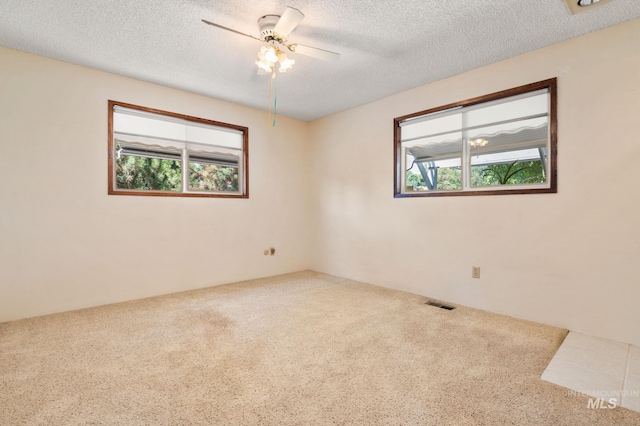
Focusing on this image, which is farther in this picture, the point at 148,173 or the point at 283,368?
the point at 148,173

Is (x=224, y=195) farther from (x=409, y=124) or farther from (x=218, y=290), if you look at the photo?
(x=409, y=124)

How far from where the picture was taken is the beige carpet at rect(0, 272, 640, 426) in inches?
60.4

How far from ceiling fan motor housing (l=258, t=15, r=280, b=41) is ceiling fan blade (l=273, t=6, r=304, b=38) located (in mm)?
122

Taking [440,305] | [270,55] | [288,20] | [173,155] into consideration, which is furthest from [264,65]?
[440,305]

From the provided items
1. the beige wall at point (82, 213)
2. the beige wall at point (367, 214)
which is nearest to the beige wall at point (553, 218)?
the beige wall at point (367, 214)

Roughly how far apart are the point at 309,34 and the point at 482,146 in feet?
6.78

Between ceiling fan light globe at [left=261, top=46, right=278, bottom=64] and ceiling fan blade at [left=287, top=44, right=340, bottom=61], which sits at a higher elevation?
ceiling fan blade at [left=287, top=44, right=340, bottom=61]

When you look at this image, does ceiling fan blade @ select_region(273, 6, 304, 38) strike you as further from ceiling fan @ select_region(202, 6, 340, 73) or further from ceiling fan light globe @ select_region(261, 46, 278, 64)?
ceiling fan light globe @ select_region(261, 46, 278, 64)

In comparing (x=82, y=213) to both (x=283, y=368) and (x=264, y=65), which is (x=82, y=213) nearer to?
(x=264, y=65)

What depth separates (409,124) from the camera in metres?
3.77

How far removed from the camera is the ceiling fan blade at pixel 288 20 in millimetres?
1939

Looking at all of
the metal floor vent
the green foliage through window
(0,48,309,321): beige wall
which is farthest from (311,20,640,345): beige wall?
the green foliage through window

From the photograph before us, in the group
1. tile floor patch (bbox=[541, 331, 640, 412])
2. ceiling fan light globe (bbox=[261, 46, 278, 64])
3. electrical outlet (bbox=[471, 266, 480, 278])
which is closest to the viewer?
tile floor patch (bbox=[541, 331, 640, 412])

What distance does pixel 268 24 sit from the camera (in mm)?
2256
